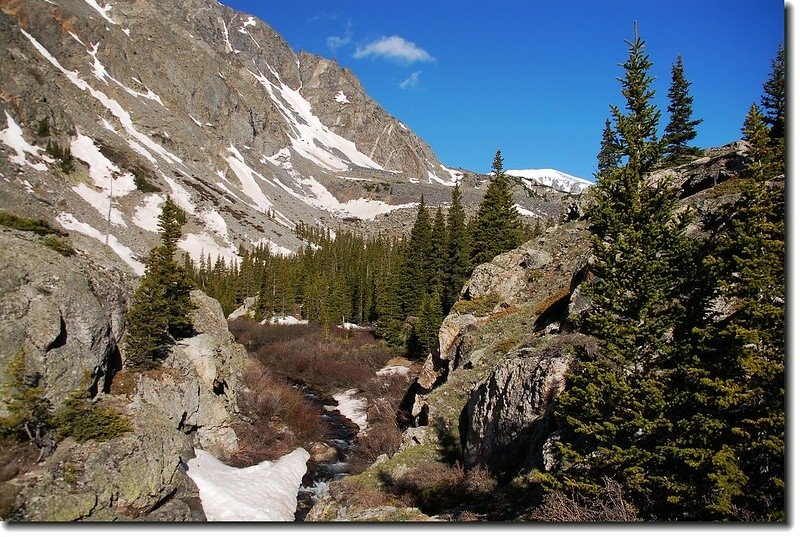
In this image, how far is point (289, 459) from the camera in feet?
81.7

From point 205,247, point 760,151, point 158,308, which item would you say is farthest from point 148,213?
point 760,151

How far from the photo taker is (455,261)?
177 ft

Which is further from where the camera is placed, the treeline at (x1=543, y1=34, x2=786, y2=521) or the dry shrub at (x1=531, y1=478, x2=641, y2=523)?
the dry shrub at (x1=531, y1=478, x2=641, y2=523)

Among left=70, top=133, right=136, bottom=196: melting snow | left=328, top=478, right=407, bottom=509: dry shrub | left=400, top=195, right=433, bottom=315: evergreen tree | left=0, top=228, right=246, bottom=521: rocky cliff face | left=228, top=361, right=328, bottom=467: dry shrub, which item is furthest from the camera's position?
left=70, top=133, right=136, bottom=196: melting snow

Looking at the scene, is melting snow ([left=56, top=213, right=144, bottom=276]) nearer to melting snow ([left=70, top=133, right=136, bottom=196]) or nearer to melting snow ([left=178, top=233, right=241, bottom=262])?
melting snow ([left=70, top=133, right=136, bottom=196])

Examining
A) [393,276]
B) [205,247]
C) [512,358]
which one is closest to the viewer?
[512,358]

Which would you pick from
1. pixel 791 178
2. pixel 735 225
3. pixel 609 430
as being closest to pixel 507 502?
pixel 609 430

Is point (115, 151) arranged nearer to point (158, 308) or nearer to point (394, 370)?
point (394, 370)

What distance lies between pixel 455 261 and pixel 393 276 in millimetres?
18341

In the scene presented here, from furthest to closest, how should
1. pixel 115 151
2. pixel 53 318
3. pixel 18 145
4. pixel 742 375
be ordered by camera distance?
pixel 115 151, pixel 18 145, pixel 53 318, pixel 742 375

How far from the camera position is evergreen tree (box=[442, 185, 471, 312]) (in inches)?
2014

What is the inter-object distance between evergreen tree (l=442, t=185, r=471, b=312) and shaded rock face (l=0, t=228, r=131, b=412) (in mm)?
36345

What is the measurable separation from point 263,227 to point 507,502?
133 metres

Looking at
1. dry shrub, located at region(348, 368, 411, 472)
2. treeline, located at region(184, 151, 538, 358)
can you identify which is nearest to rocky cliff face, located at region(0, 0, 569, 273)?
treeline, located at region(184, 151, 538, 358)
